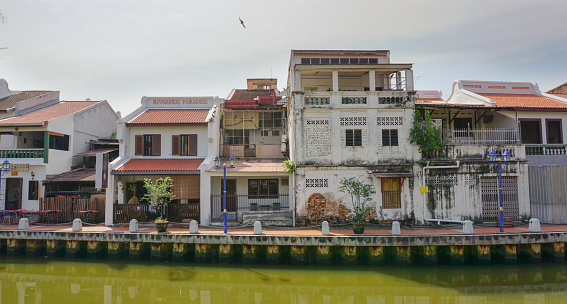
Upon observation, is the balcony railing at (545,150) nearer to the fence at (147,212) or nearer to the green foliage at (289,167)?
the green foliage at (289,167)

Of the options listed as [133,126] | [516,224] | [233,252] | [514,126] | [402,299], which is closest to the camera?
[402,299]

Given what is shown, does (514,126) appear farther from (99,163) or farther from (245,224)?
(99,163)

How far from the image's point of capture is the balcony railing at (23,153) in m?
21.9

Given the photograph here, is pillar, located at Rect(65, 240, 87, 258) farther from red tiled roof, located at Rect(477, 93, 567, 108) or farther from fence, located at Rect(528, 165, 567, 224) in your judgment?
red tiled roof, located at Rect(477, 93, 567, 108)

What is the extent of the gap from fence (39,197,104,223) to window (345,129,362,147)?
1476 centimetres

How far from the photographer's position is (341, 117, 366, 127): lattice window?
62.6 feet

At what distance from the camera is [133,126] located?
856 inches

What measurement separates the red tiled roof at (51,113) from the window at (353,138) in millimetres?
18791

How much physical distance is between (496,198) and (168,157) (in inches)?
754

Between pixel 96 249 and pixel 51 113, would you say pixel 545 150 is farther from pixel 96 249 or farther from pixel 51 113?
pixel 51 113

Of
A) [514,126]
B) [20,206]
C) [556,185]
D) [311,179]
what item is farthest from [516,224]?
[20,206]

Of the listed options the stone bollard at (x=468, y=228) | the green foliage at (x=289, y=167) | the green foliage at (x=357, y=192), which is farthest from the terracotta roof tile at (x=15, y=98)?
the stone bollard at (x=468, y=228)

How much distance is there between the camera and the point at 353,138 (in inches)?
748

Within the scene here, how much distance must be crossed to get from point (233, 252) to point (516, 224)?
14480 millimetres
